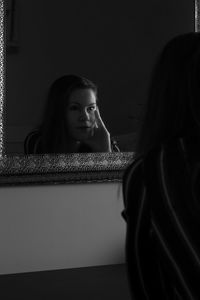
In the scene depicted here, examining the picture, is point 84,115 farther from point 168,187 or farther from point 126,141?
point 168,187

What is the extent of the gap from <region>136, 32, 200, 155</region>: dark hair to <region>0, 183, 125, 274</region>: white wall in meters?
0.73

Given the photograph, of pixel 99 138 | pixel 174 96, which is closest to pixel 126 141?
pixel 99 138

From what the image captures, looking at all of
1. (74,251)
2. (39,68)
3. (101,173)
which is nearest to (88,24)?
(39,68)

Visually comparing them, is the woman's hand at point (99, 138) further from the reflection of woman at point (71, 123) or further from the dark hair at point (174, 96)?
the dark hair at point (174, 96)

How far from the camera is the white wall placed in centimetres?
146

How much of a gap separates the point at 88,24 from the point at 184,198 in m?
1.00

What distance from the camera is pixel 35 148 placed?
1480 millimetres

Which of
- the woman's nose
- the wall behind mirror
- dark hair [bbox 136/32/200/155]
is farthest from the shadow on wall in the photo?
dark hair [bbox 136/32/200/155]

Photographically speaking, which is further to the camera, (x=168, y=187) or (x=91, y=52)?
(x=91, y=52)

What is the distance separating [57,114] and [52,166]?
158 millimetres

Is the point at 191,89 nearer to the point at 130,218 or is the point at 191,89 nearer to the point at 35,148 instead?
the point at 130,218

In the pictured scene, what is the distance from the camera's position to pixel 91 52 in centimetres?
155

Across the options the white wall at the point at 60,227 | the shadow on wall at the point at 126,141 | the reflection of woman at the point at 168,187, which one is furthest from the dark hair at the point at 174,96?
the shadow on wall at the point at 126,141

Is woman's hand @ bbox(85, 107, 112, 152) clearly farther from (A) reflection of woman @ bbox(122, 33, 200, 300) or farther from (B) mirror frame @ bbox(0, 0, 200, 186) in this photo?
(A) reflection of woman @ bbox(122, 33, 200, 300)
